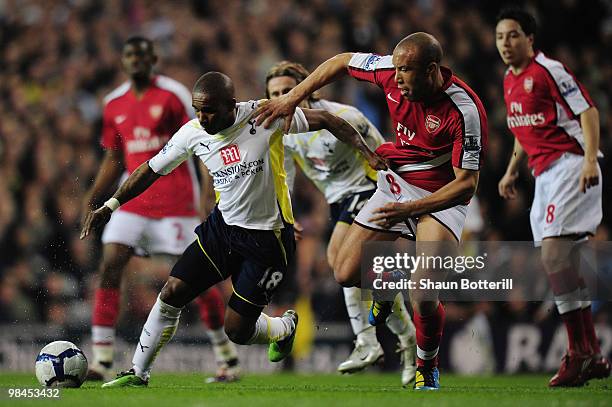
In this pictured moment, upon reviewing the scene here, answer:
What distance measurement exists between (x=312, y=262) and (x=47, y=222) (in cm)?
329

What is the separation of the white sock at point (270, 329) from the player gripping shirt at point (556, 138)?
2113mm

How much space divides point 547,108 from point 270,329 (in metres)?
2.74

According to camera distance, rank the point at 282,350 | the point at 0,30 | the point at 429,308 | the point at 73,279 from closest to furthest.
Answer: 1. the point at 429,308
2. the point at 282,350
3. the point at 73,279
4. the point at 0,30

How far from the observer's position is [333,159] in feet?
28.6

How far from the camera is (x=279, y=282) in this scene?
738cm

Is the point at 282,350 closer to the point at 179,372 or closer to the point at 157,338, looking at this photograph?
the point at 157,338

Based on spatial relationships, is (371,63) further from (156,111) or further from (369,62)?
(156,111)

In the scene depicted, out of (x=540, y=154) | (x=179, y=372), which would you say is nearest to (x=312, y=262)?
(x=179, y=372)

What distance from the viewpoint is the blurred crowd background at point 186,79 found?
1187cm

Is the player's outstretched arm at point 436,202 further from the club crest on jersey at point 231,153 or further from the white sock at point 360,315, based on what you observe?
the white sock at point 360,315

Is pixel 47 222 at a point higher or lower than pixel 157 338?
higher

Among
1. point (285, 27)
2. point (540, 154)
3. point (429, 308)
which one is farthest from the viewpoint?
point (285, 27)

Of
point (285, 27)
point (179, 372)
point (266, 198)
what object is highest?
point (285, 27)

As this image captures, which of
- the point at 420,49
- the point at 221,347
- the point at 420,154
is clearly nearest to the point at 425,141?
the point at 420,154
